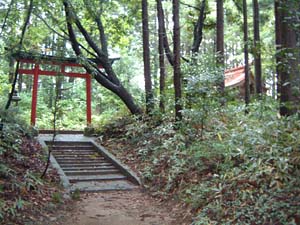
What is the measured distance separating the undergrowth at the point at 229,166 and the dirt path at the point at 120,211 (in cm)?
35

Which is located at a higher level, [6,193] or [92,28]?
[92,28]

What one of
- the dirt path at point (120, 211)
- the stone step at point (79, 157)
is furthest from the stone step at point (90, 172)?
the dirt path at point (120, 211)

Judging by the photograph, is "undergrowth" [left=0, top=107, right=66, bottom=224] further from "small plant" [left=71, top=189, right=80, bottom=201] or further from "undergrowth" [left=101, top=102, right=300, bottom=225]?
"undergrowth" [left=101, top=102, right=300, bottom=225]

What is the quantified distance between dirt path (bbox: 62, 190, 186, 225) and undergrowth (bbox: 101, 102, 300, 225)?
348 mm

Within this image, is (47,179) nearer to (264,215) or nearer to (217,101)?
(217,101)

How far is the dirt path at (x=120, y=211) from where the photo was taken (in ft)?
16.8

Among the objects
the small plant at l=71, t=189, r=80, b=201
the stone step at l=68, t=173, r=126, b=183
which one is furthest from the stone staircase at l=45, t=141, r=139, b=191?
the small plant at l=71, t=189, r=80, b=201

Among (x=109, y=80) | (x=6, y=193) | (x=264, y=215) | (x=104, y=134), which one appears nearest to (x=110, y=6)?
(x=109, y=80)

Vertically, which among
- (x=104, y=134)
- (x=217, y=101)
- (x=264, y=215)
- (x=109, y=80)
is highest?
(x=109, y=80)

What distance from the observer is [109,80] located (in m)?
12.0

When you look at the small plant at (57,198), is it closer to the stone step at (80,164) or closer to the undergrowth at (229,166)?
the undergrowth at (229,166)

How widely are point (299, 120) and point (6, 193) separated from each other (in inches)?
184

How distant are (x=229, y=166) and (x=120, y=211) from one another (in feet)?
6.63

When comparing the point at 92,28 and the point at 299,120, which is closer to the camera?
the point at 299,120
